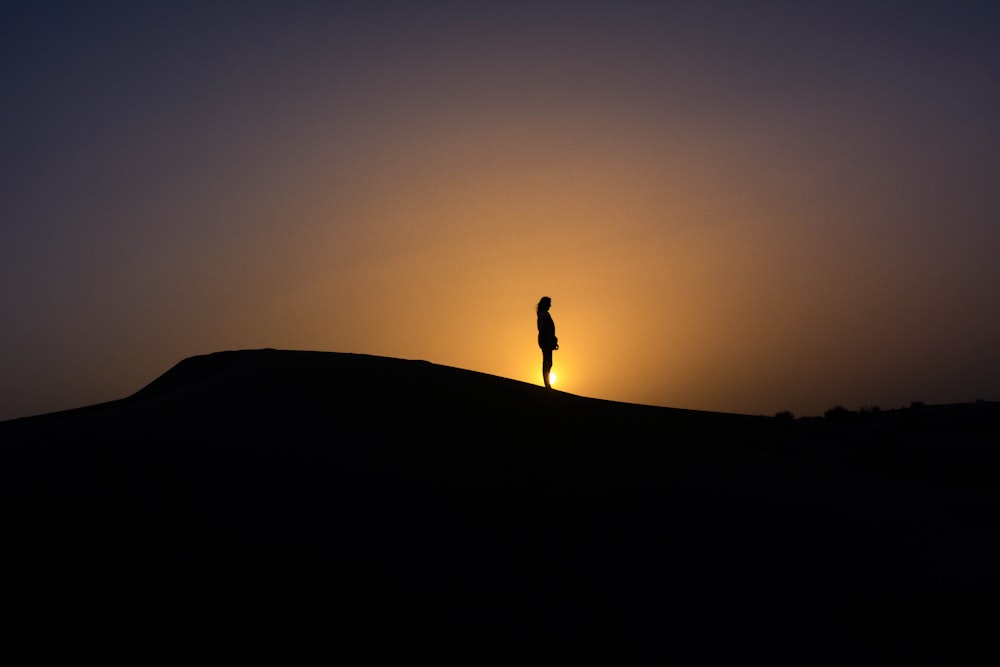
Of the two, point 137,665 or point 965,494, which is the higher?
point 965,494

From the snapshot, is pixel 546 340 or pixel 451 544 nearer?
pixel 451 544

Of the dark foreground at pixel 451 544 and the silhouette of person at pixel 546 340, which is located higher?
the silhouette of person at pixel 546 340

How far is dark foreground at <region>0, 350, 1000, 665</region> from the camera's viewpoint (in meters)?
4.20

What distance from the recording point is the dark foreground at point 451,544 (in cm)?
420

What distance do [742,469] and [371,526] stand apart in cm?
398

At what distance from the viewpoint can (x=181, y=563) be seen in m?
4.50

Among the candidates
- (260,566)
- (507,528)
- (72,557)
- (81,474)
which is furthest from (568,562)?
(81,474)

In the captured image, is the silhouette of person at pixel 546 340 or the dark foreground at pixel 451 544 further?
the silhouette of person at pixel 546 340

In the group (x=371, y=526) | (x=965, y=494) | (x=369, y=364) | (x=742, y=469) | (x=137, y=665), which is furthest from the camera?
(x=369, y=364)

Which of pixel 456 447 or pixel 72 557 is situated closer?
pixel 72 557

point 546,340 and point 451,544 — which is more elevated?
point 546,340

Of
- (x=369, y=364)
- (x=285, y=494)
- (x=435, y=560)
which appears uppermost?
(x=369, y=364)

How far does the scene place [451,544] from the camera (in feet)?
16.5

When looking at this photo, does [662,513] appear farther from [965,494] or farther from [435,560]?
[965,494]
